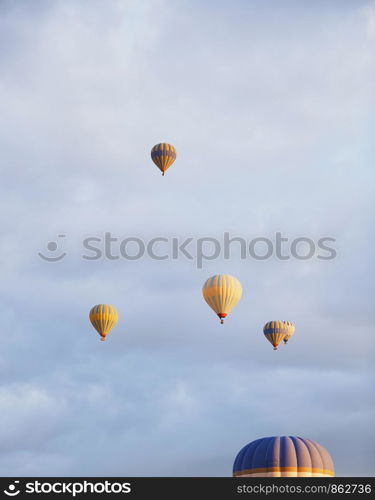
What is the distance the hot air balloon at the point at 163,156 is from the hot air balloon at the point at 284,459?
23.8 metres

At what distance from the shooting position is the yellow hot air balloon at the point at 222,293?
8456 cm

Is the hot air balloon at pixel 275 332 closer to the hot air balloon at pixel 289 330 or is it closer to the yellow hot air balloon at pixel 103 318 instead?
the hot air balloon at pixel 289 330

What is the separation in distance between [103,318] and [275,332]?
18802mm

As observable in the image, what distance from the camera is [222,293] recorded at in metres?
84.6

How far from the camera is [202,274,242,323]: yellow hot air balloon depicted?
84562mm

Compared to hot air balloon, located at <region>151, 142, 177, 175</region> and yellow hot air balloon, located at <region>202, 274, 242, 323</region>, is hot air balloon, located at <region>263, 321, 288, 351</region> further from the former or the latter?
hot air balloon, located at <region>151, 142, 177, 175</region>

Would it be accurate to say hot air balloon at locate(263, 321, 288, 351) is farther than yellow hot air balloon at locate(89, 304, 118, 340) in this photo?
Yes

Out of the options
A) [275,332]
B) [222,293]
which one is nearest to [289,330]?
[275,332]

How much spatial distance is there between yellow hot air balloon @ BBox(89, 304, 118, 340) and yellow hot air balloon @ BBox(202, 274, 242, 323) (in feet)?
31.4

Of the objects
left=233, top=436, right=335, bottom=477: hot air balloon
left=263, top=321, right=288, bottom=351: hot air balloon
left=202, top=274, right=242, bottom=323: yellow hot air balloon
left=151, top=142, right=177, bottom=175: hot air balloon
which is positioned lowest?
left=233, top=436, right=335, bottom=477: hot air balloon

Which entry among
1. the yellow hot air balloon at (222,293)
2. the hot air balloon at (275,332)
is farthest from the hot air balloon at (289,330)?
the yellow hot air balloon at (222,293)

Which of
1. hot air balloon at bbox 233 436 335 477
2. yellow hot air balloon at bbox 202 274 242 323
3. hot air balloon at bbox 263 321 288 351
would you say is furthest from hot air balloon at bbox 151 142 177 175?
hot air balloon at bbox 233 436 335 477
